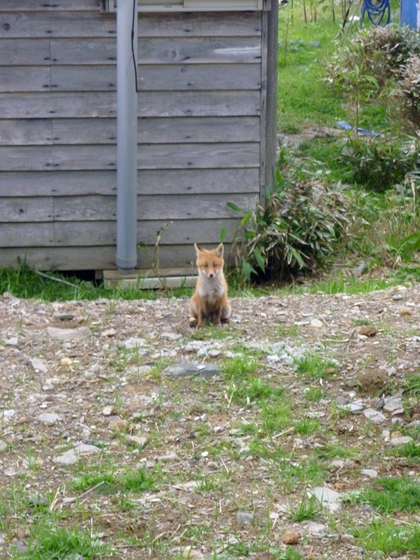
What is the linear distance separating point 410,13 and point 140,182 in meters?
10.5

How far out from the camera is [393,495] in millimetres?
4008

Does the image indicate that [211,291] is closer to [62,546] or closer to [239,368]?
[239,368]

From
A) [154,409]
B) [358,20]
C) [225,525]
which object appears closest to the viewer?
[225,525]

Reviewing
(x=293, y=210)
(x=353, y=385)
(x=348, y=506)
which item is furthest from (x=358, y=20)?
(x=348, y=506)

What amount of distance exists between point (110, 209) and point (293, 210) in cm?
189

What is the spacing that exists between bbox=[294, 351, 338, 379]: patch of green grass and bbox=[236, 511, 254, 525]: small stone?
5.25ft

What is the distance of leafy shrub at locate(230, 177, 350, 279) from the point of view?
8922 mm

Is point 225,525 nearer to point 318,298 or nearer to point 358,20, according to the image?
point 318,298

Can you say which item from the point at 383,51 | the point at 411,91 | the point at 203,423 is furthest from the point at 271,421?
the point at 383,51

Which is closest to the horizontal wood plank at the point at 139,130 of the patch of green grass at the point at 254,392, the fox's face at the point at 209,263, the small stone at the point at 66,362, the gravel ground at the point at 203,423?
the fox's face at the point at 209,263

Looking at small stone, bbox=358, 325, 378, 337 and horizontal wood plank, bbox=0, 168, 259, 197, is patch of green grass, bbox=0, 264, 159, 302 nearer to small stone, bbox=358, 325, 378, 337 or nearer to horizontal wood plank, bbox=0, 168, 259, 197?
horizontal wood plank, bbox=0, 168, 259, 197

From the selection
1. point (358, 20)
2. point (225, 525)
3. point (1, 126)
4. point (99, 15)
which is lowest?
point (225, 525)

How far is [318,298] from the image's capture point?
712 centimetres

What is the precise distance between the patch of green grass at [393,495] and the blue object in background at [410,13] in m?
14.4
